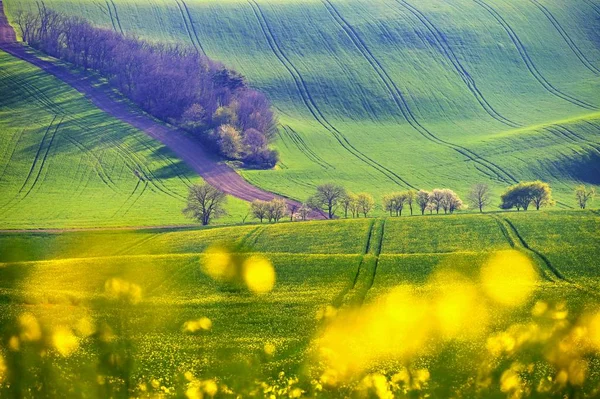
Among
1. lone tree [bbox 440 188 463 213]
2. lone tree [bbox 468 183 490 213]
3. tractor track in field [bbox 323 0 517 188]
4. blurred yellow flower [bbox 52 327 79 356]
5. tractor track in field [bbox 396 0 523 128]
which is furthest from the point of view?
tractor track in field [bbox 396 0 523 128]

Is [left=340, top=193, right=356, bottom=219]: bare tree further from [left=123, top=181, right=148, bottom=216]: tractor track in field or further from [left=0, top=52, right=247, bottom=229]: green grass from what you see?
[left=123, top=181, right=148, bottom=216]: tractor track in field

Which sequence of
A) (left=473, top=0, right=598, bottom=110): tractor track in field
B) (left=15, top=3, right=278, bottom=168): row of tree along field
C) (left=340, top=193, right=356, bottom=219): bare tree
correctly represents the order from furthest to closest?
1. (left=473, top=0, right=598, bottom=110): tractor track in field
2. (left=15, top=3, right=278, bottom=168): row of tree along field
3. (left=340, top=193, right=356, bottom=219): bare tree

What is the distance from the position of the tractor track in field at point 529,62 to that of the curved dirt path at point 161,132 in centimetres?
7485

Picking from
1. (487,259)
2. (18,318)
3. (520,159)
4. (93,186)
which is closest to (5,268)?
(18,318)

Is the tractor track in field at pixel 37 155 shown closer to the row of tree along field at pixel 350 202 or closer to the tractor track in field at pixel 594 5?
the row of tree along field at pixel 350 202

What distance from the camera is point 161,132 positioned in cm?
11719

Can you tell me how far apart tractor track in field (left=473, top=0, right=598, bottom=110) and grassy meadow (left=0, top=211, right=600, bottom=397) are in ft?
290

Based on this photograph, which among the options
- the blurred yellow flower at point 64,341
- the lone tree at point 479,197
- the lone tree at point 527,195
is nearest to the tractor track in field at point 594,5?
the lone tree at point 479,197

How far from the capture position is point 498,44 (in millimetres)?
163125

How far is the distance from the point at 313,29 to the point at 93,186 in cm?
7993

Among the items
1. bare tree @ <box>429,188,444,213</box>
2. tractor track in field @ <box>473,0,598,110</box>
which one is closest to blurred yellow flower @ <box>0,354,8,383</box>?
bare tree @ <box>429,188,444,213</box>

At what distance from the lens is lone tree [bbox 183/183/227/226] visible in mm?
80750

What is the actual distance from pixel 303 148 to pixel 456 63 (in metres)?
51.4

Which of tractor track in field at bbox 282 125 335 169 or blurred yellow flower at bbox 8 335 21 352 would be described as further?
tractor track in field at bbox 282 125 335 169
